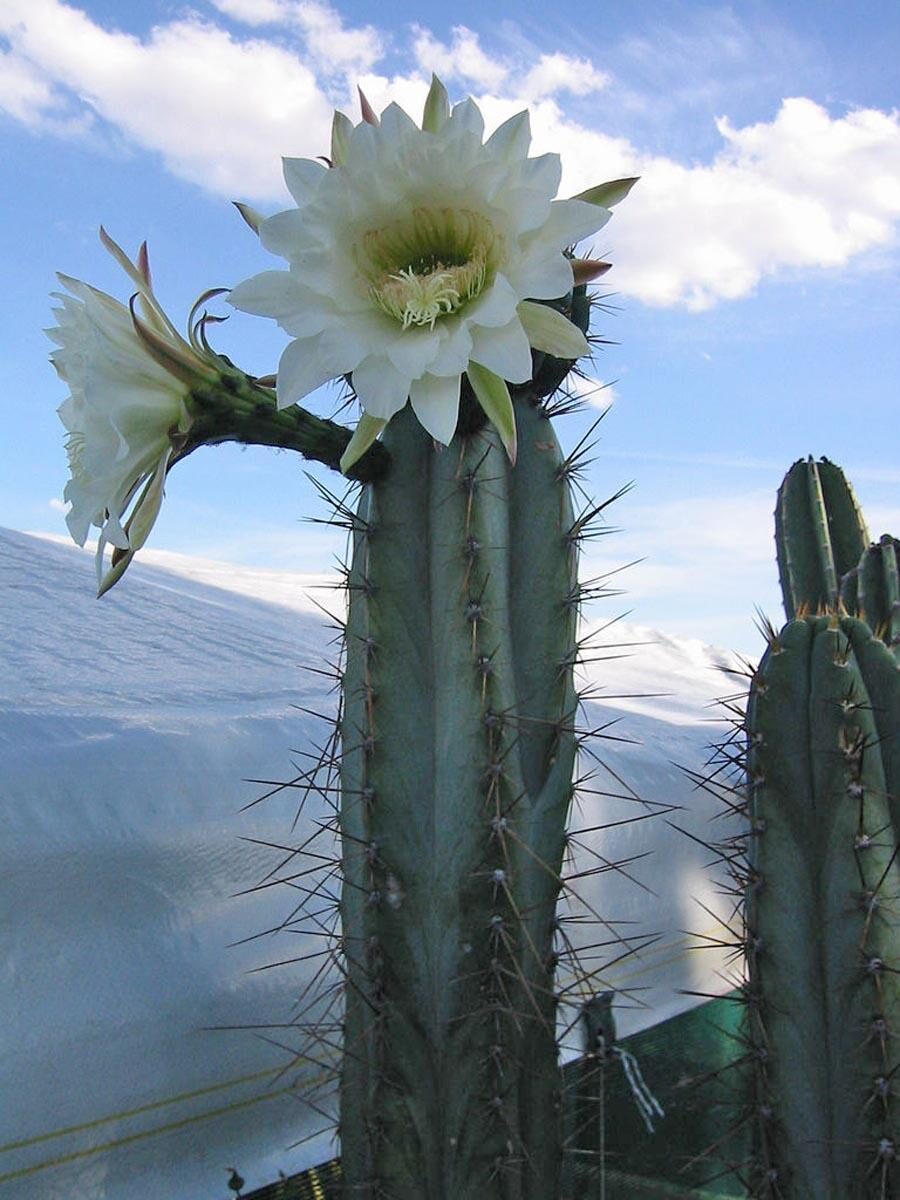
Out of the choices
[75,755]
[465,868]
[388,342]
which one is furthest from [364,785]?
[75,755]

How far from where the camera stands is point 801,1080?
1.09 meters

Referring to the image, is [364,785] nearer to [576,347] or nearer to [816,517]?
[576,347]

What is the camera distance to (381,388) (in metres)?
0.85

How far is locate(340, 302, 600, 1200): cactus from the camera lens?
93cm

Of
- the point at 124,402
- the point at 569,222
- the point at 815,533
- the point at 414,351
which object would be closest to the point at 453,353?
the point at 414,351

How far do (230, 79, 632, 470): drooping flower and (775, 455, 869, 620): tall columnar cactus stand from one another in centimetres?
115

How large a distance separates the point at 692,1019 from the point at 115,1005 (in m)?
1.23

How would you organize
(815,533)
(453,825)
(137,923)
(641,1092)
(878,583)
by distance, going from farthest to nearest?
(815,533)
(641,1092)
(878,583)
(137,923)
(453,825)

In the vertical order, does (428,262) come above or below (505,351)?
above

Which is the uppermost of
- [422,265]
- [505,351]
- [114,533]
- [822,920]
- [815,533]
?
[815,533]

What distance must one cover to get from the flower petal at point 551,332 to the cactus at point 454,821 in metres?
0.12

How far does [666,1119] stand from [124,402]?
1554 mm

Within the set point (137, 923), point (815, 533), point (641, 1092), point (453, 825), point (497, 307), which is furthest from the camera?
point (815, 533)

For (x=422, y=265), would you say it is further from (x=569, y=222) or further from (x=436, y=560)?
(x=436, y=560)
